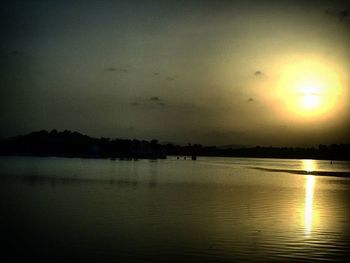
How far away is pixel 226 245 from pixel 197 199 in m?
18.2

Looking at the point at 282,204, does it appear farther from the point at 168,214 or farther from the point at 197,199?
the point at 168,214

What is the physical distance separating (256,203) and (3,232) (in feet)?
62.4

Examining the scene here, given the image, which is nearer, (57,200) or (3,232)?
(3,232)

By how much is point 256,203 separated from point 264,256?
1812cm

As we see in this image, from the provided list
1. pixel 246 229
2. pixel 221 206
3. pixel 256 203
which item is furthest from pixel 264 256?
pixel 256 203

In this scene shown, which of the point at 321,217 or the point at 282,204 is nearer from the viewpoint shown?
the point at 321,217

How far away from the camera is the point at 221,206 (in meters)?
32.2

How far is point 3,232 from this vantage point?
20.1m

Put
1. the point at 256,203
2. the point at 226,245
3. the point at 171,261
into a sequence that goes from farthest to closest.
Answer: the point at 256,203 → the point at 226,245 → the point at 171,261

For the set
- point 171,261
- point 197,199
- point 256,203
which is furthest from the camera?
point 197,199

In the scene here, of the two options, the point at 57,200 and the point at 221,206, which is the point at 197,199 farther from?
the point at 57,200

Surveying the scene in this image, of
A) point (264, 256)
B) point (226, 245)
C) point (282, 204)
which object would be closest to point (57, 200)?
point (282, 204)

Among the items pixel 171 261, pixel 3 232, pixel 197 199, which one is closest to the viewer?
pixel 171 261

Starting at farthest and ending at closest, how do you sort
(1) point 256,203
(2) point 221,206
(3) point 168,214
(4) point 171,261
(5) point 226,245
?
(1) point 256,203, (2) point 221,206, (3) point 168,214, (5) point 226,245, (4) point 171,261
